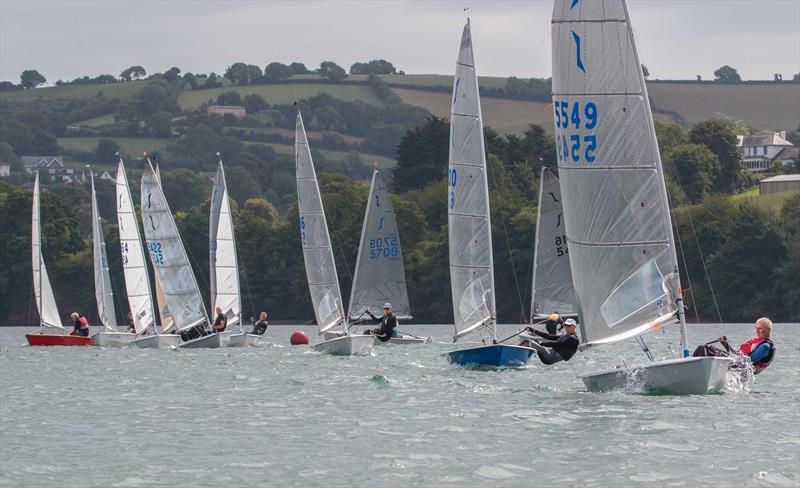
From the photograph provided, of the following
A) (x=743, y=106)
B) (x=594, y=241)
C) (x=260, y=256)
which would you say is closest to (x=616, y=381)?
(x=594, y=241)

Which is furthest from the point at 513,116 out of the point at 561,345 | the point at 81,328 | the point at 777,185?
the point at 561,345

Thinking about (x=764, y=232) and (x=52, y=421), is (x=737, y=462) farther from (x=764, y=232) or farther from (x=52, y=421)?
(x=764, y=232)

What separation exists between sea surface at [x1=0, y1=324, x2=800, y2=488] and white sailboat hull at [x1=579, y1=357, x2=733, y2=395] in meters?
0.25

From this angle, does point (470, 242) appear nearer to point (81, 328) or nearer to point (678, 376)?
point (678, 376)

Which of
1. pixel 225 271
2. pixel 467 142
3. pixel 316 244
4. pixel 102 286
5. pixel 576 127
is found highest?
pixel 467 142

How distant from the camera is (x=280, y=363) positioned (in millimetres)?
39938

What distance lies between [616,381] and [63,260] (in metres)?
87.3

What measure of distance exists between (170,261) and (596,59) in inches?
1180

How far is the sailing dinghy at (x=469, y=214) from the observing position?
3638 cm

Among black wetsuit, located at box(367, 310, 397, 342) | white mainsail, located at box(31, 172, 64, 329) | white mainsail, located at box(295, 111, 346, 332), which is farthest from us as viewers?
white mainsail, located at box(31, 172, 64, 329)

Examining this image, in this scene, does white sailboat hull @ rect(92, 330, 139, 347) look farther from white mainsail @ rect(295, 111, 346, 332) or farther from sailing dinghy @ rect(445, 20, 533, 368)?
sailing dinghy @ rect(445, 20, 533, 368)

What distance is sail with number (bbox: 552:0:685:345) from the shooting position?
82.4 ft

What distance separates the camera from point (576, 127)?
25562mm

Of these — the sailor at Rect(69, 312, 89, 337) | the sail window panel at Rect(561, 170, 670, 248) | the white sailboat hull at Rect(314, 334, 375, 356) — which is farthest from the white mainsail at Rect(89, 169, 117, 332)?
the sail window panel at Rect(561, 170, 670, 248)
